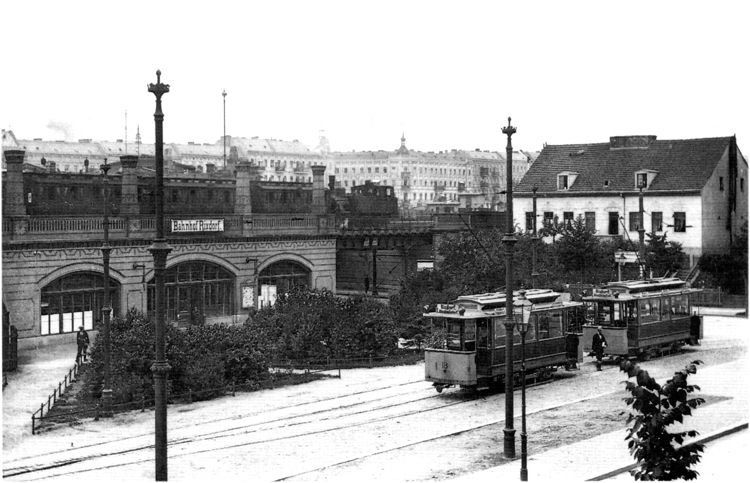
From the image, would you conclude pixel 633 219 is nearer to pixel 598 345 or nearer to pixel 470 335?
pixel 598 345

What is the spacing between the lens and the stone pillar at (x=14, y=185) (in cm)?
3747

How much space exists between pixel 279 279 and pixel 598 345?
2218 centimetres

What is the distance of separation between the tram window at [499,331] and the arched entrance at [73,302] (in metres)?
18.7

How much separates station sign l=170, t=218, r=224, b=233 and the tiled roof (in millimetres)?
27173

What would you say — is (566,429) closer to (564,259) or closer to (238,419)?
(238,419)

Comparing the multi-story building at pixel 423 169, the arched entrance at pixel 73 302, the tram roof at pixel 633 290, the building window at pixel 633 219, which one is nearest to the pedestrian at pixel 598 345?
the tram roof at pixel 633 290

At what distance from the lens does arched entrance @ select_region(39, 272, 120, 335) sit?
37.4 metres

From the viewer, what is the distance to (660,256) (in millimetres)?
50406

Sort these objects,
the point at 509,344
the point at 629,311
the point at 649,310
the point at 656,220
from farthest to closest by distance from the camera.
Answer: the point at 656,220
the point at 649,310
the point at 629,311
the point at 509,344

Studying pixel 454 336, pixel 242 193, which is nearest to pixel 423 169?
pixel 242 193

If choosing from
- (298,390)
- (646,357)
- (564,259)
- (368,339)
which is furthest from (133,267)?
(564,259)

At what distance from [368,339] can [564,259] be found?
24.3m

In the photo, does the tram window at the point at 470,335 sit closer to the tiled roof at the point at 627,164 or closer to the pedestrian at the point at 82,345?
the pedestrian at the point at 82,345

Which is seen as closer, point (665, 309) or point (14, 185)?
point (665, 309)
